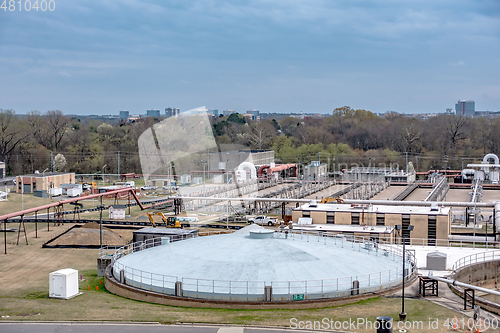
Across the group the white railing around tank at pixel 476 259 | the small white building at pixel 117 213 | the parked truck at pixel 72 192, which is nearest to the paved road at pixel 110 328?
the white railing around tank at pixel 476 259

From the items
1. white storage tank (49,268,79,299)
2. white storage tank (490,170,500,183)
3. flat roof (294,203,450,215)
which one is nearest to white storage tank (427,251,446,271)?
flat roof (294,203,450,215)

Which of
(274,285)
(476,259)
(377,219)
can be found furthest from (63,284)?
(377,219)

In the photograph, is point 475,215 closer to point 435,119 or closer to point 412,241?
point 412,241

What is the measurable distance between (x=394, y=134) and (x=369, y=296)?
13538 centimetres

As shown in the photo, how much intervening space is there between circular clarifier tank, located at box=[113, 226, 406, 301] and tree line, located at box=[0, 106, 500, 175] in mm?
91257

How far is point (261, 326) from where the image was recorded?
24969 mm

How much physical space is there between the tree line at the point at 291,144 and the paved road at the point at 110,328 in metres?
99.3

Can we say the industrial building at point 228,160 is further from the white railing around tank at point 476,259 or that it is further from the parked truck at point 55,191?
the white railing around tank at point 476,259

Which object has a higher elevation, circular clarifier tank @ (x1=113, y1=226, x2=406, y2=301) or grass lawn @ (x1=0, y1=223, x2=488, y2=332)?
circular clarifier tank @ (x1=113, y1=226, x2=406, y2=301)

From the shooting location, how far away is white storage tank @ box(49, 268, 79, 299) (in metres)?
30.7

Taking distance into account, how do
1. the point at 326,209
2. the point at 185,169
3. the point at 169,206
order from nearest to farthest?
1. the point at 326,209
2. the point at 169,206
3. the point at 185,169

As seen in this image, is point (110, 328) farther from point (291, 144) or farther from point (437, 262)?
point (291, 144)

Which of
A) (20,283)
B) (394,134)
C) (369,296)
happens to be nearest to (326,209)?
(369,296)

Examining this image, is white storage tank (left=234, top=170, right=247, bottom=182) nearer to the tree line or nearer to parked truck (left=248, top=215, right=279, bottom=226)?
parked truck (left=248, top=215, right=279, bottom=226)
